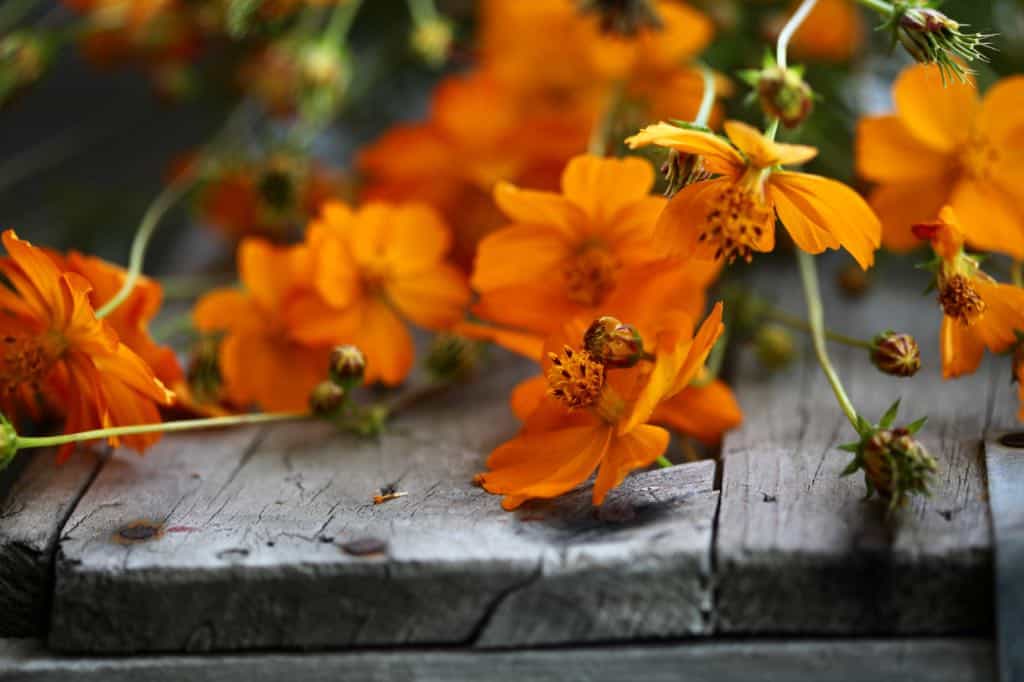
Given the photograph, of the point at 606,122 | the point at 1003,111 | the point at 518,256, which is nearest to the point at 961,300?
the point at 1003,111

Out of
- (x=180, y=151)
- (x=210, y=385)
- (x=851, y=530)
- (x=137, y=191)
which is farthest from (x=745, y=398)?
(x=180, y=151)

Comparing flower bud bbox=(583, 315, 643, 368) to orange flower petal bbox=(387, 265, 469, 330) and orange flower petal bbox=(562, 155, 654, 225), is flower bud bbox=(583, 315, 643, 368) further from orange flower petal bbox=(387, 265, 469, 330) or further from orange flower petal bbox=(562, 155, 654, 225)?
orange flower petal bbox=(387, 265, 469, 330)

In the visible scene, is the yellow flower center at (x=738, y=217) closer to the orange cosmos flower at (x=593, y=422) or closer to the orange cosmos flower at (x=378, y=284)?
the orange cosmos flower at (x=593, y=422)

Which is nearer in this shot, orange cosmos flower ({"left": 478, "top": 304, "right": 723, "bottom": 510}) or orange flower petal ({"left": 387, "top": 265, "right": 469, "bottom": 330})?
orange cosmos flower ({"left": 478, "top": 304, "right": 723, "bottom": 510})

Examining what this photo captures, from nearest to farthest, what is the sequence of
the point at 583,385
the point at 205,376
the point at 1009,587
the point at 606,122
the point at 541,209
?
the point at 1009,587, the point at 583,385, the point at 541,209, the point at 205,376, the point at 606,122

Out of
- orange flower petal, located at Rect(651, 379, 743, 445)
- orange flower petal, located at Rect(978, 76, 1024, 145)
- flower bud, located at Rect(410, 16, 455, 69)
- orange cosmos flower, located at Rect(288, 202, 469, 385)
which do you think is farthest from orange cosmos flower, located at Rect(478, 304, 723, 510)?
flower bud, located at Rect(410, 16, 455, 69)

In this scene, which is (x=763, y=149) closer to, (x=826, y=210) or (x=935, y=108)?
(x=826, y=210)
